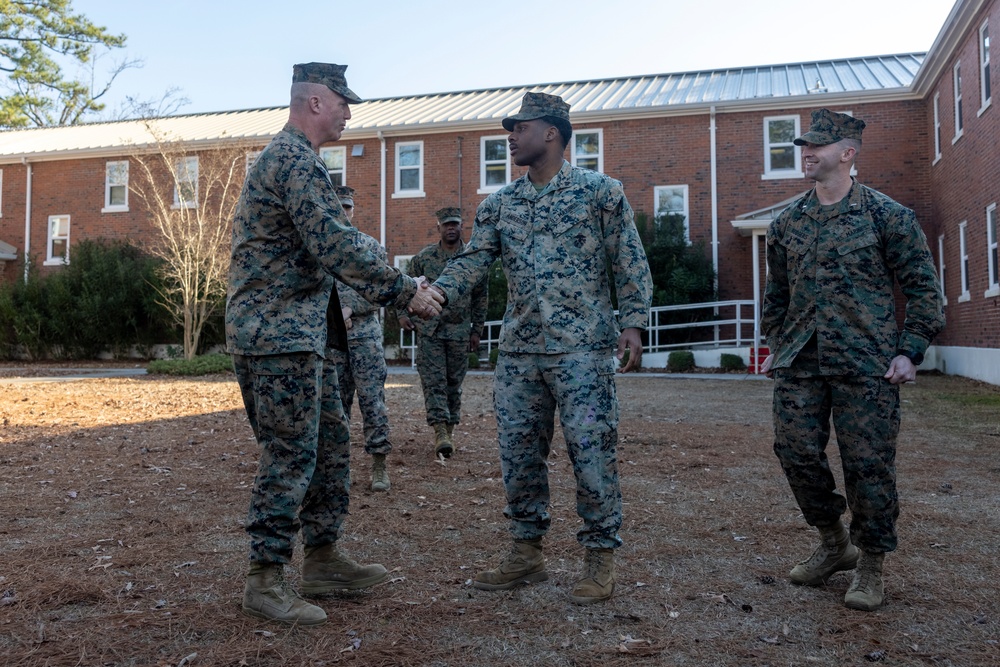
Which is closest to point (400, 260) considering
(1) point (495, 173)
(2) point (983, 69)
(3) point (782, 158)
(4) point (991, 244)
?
(1) point (495, 173)

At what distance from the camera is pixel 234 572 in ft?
13.1

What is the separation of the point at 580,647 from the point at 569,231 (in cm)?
183

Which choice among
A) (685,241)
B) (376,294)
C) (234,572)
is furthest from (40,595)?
(685,241)

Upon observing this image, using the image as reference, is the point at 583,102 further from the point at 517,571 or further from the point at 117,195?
the point at 517,571

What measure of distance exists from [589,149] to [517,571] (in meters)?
20.5

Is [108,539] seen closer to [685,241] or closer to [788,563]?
[788,563]

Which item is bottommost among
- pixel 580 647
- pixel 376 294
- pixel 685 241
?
pixel 580 647

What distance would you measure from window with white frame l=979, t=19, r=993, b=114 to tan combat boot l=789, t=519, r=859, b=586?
47.6 ft

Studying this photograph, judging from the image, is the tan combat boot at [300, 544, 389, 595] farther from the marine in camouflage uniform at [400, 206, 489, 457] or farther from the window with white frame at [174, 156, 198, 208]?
the window with white frame at [174, 156, 198, 208]

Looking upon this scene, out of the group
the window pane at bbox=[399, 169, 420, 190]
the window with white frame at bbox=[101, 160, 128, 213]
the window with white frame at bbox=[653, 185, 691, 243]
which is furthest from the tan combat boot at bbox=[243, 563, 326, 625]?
the window with white frame at bbox=[101, 160, 128, 213]

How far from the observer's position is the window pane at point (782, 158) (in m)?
21.7

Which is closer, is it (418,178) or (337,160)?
(418,178)

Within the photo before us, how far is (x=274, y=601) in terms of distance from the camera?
3.34 metres

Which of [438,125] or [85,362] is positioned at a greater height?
[438,125]
